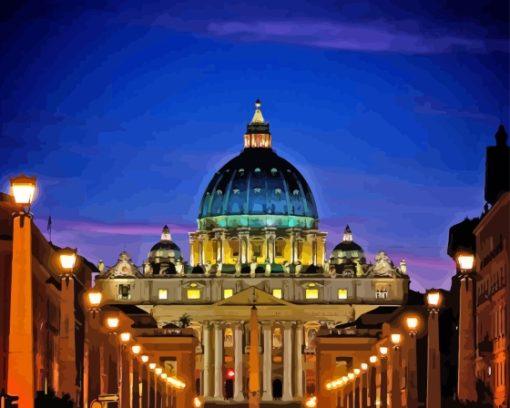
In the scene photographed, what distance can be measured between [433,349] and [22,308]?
71.9ft

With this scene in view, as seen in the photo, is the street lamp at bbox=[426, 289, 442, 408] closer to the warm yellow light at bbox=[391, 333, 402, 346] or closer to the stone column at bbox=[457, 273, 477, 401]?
the stone column at bbox=[457, 273, 477, 401]

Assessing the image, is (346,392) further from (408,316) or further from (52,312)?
(408,316)

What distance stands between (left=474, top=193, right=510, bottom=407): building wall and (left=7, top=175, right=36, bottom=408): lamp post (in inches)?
1766

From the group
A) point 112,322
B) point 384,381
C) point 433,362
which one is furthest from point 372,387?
point 433,362

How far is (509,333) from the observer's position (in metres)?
80.9

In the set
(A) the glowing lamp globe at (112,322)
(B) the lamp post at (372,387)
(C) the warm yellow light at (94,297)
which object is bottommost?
(C) the warm yellow light at (94,297)

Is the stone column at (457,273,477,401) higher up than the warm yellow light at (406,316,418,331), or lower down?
lower down

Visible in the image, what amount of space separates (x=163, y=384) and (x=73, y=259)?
103824 mm

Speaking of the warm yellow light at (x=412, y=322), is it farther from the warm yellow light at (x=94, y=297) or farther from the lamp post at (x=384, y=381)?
the lamp post at (x=384, y=381)

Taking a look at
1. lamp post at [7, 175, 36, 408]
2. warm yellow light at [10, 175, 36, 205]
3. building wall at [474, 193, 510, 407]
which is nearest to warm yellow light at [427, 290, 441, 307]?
lamp post at [7, 175, 36, 408]

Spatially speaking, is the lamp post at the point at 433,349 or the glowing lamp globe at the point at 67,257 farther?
the lamp post at the point at 433,349

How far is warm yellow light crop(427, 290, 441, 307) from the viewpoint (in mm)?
58928

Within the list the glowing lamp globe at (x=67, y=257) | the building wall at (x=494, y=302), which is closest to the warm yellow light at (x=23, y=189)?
the glowing lamp globe at (x=67, y=257)

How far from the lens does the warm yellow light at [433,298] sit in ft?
193
